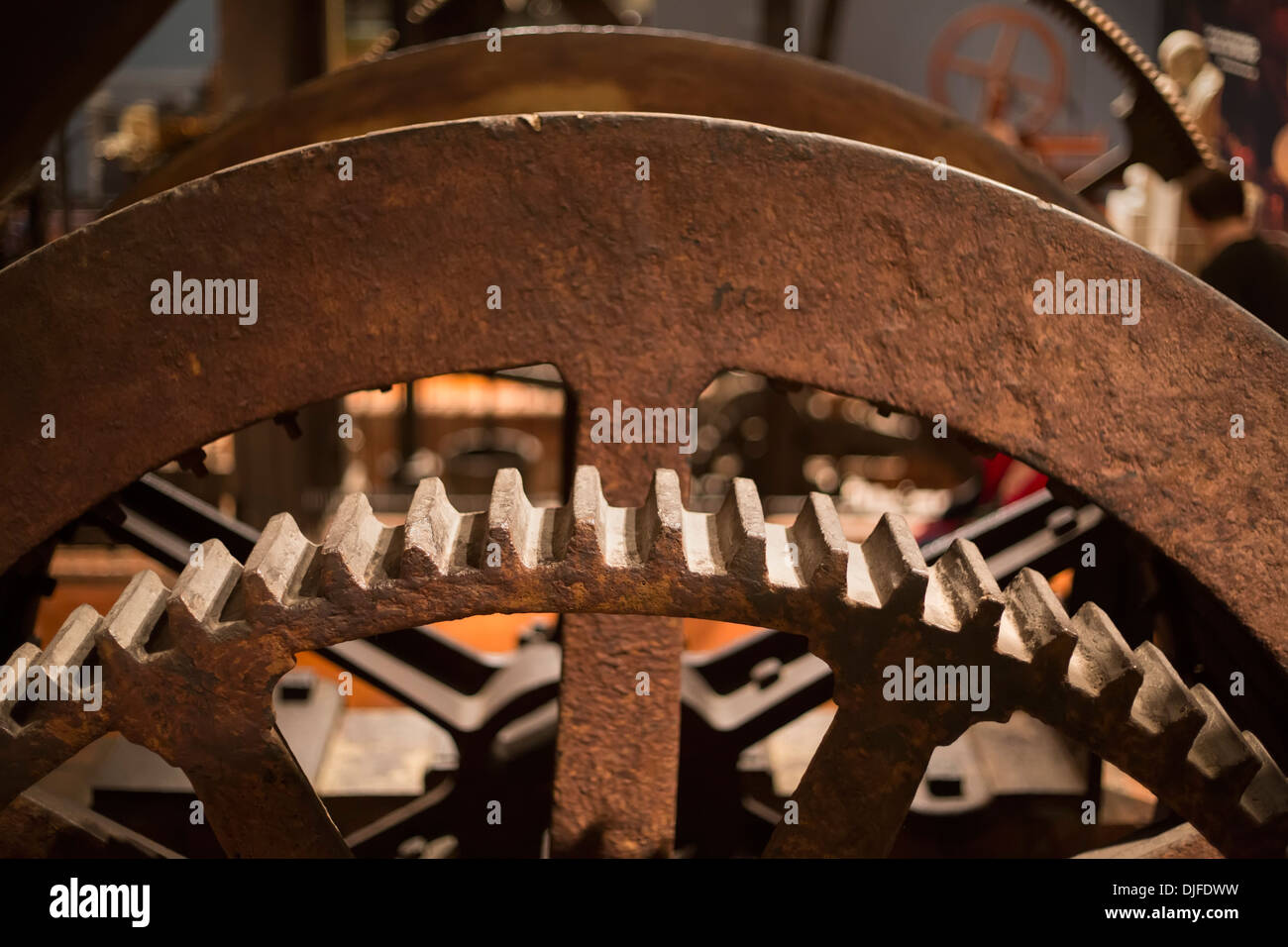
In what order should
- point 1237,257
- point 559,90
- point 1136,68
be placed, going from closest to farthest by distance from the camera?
point 559,90
point 1237,257
point 1136,68

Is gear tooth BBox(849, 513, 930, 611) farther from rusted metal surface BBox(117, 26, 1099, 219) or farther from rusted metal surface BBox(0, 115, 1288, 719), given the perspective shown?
rusted metal surface BBox(117, 26, 1099, 219)

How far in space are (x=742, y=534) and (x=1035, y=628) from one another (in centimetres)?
31

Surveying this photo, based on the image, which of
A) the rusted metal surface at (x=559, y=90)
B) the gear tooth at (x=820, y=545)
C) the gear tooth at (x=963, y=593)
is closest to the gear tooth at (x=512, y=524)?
the gear tooth at (x=820, y=545)

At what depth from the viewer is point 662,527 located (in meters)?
0.98

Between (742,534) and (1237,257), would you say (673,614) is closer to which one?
(742,534)

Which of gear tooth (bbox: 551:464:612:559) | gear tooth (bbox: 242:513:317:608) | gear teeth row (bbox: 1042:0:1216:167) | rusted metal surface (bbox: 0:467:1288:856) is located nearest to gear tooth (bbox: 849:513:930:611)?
rusted metal surface (bbox: 0:467:1288:856)

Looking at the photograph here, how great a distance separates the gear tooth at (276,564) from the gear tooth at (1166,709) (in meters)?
0.83

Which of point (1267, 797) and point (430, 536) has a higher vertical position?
point (430, 536)

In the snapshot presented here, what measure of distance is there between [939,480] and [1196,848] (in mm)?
4330

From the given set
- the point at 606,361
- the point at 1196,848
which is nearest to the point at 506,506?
the point at 606,361

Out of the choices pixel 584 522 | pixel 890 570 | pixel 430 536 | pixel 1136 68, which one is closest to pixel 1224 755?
pixel 890 570

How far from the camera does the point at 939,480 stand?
5.41 meters
